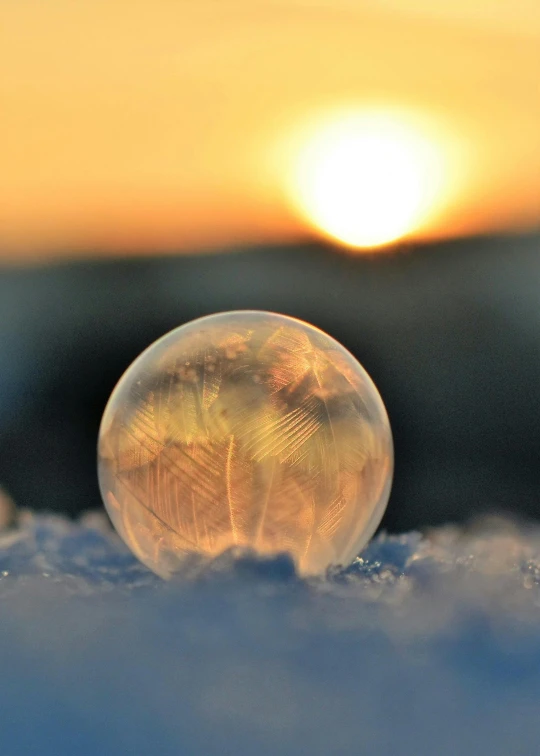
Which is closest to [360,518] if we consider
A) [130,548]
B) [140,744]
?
[130,548]

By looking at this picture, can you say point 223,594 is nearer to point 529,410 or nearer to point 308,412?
point 308,412

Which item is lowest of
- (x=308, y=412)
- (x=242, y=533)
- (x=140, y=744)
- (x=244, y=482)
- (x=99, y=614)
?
(x=140, y=744)

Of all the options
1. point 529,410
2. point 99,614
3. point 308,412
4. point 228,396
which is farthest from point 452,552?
point 529,410

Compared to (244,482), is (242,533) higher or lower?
lower

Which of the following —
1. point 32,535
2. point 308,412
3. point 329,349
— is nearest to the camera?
point 308,412

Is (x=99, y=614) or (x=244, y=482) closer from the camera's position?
(x=99, y=614)

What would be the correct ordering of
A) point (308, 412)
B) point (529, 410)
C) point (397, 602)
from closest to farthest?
point (397, 602) < point (308, 412) < point (529, 410)
